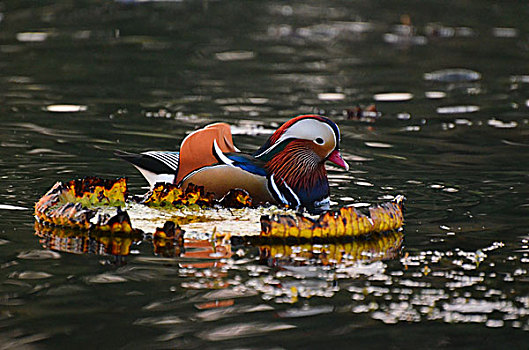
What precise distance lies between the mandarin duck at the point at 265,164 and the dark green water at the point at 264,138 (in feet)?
1.75

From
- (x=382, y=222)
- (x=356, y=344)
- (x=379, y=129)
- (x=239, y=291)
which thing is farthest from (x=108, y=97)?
(x=356, y=344)

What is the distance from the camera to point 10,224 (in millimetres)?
7676

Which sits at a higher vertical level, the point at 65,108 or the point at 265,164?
the point at 65,108

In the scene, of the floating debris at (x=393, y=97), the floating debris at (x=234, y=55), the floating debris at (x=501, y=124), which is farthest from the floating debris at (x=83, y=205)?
the floating debris at (x=234, y=55)

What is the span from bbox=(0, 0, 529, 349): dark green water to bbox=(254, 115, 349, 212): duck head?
0.47 metres

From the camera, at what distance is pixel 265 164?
828 centimetres

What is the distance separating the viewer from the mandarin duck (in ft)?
26.6

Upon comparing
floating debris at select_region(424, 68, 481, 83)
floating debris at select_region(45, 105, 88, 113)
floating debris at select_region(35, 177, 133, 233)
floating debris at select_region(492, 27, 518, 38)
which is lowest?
floating debris at select_region(35, 177, 133, 233)

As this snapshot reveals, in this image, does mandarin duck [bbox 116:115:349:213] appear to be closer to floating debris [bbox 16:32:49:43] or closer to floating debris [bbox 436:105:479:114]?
floating debris [bbox 436:105:479:114]

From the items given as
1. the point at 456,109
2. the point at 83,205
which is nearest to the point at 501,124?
the point at 456,109

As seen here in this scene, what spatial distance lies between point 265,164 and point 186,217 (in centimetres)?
99

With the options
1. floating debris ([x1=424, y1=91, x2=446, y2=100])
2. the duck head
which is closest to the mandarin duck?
the duck head

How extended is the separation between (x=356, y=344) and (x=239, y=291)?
3.27ft

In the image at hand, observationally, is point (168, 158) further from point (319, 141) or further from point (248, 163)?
point (319, 141)
